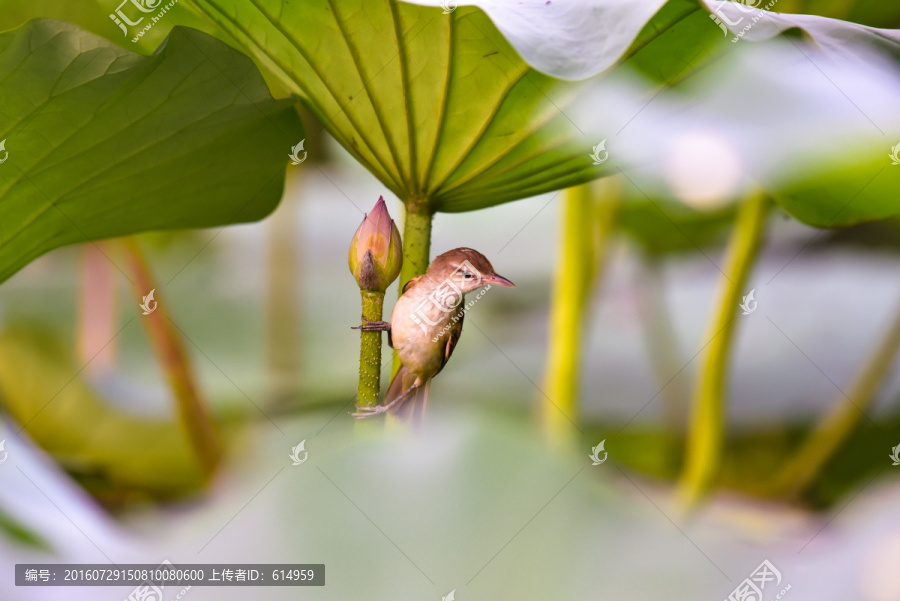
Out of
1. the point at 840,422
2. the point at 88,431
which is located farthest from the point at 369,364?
the point at 88,431

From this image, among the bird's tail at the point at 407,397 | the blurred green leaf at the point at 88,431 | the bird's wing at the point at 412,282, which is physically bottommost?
the blurred green leaf at the point at 88,431

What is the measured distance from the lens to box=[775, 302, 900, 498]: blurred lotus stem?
0.66 m

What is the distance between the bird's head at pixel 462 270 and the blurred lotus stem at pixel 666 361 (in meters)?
0.55

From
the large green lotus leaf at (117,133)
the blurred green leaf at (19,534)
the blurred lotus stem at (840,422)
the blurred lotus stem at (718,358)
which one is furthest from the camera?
the blurred lotus stem at (840,422)

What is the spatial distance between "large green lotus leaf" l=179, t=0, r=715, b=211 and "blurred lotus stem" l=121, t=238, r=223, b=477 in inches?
14.6

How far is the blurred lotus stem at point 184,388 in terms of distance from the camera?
62 centimetres

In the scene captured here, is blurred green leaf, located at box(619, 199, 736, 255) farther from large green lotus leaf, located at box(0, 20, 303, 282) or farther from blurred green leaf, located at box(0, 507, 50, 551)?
blurred green leaf, located at box(0, 507, 50, 551)

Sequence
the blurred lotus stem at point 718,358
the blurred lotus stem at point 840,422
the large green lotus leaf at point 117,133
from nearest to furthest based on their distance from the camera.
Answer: the large green lotus leaf at point 117,133, the blurred lotus stem at point 718,358, the blurred lotus stem at point 840,422

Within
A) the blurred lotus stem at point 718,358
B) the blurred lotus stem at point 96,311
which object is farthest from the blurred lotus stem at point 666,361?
the blurred lotus stem at point 96,311

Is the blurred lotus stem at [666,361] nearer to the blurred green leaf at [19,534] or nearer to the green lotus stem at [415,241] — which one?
the green lotus stem at [415,241]

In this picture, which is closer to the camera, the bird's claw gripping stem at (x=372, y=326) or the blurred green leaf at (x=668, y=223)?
the bird's claw gripping stem at (x=372, y=326)

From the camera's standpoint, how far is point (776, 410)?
2.64ft

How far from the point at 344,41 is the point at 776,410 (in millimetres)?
722

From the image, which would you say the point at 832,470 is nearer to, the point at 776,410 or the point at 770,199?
the point at 776,410
